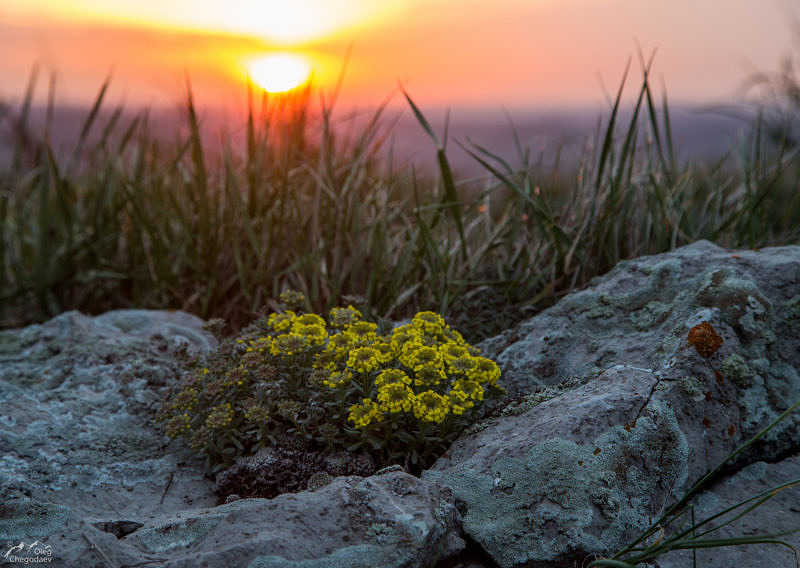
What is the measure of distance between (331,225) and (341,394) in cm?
177

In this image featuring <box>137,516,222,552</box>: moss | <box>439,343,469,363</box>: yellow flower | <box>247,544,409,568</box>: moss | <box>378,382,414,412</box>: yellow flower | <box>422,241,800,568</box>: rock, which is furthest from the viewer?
<box>439,343,469,363</box>: yellow flower

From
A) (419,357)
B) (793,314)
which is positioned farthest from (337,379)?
(793,314)

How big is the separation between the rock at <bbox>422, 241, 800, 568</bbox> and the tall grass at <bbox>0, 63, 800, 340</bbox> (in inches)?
25.4

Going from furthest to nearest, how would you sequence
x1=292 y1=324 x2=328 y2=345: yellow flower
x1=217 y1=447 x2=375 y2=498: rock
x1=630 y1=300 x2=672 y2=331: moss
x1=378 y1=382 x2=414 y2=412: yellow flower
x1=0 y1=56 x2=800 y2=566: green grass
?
x1=0 y1=56 x2=800 y2=566: green grass → x1=630 y1=300 x2=672 y2=331: moss → x1=292 y1=324 x2=328 y2=345: yellow flower → x1=217 y1=447 x2=375 y2=498: rock → x1=378 y1=382 x2=414 y2=412: yellow flower

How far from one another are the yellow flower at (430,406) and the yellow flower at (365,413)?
0.43 feet

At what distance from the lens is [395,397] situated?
86.3 inches

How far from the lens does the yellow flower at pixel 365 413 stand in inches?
85.9

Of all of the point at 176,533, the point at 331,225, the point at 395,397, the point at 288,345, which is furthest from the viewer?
the point at 331,225

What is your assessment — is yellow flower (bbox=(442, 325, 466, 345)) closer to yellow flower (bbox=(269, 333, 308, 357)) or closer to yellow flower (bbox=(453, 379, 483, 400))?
yellow flower (bbox=(453, 379, 483, 400))

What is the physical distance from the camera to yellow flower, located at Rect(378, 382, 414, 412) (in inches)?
84.7

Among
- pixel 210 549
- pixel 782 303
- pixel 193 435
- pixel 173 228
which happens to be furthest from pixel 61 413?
pixel 782 303

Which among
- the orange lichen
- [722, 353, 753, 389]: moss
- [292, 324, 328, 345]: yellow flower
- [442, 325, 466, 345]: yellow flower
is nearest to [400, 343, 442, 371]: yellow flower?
[442, 325, 466, 345]: yellow flower

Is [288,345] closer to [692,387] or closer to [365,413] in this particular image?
[365,413]

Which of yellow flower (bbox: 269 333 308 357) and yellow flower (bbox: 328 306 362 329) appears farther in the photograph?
yellow flower (bbox: 328 306 362 329)
